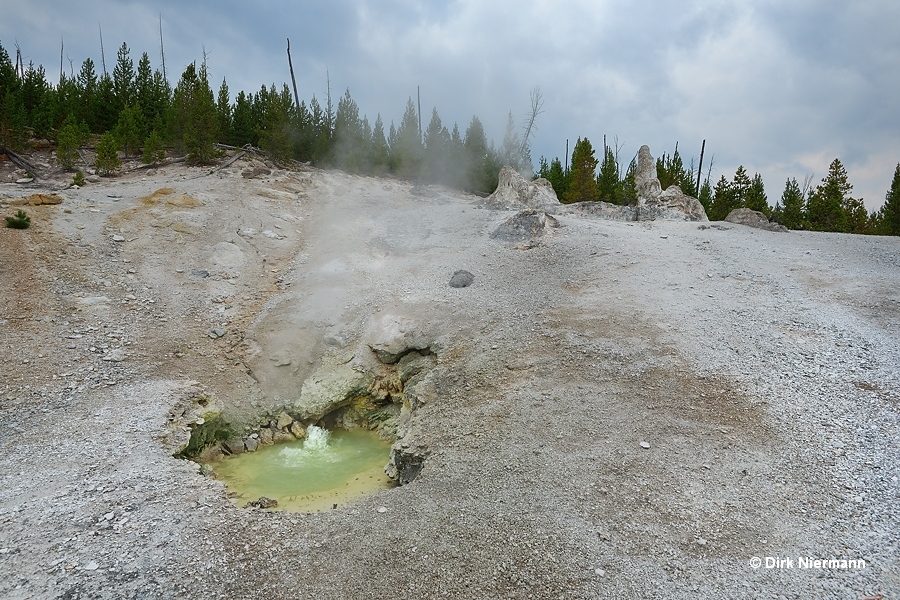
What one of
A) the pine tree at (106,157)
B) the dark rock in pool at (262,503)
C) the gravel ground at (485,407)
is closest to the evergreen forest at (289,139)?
the pine tree at (106,157)

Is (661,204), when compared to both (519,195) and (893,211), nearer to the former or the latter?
(519,195)

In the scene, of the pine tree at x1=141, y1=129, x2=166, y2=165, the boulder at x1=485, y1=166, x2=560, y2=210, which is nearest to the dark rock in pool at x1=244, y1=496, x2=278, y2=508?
the boulder at x1=485, y1=166, x2=560, y2=210

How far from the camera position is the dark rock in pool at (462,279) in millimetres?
14277

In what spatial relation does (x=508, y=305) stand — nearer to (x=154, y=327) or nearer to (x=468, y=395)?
(x=468, y=395)

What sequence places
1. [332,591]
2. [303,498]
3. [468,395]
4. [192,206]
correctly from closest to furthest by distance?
[332,591]
[303,498]
[468,395]
[192,206]

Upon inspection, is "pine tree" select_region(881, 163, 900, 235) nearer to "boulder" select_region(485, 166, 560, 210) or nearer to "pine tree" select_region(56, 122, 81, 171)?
"boulder" select_region(485, 166, 560, 210)

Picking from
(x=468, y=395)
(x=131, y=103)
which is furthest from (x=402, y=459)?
(x=131, y=103)

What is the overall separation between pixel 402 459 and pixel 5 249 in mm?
12831

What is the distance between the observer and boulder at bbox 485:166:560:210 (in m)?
24.2

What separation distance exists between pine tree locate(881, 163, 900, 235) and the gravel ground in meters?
19.7

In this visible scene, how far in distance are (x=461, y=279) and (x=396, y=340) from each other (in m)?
3.42

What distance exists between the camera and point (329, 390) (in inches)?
448

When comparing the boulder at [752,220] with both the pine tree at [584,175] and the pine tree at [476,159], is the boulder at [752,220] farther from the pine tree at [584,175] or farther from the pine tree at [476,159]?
the pine tree at [476,159]

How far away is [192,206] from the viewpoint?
18.7m
